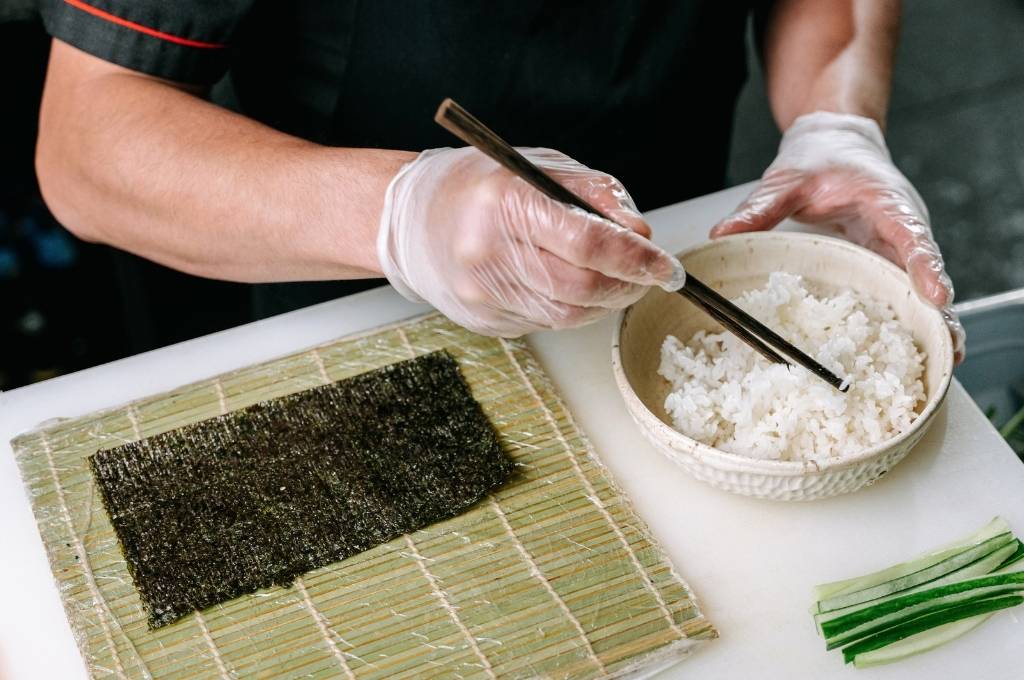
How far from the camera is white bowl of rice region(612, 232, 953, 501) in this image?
4.27 ft

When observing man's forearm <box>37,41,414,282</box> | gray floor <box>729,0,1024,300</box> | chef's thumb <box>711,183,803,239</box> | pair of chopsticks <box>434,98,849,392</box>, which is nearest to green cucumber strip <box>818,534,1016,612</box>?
pair of chopsticks <box>434,98,849,392</box>

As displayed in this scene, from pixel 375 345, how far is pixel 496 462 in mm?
313

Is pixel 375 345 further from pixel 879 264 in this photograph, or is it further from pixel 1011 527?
pixel 1011 527

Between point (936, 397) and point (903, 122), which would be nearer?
point (936, 397)

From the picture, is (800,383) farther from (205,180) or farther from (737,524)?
(205,180)

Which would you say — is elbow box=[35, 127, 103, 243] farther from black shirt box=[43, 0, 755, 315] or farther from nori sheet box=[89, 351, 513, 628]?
nori sheet box=[89, 351, 513, 628]

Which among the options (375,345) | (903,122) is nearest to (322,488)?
(375,345)

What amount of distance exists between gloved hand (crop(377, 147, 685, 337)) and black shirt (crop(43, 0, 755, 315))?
38 centimetres

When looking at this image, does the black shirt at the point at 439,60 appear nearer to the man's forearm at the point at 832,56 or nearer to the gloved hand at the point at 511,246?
the man's forearm at the point at 832,56

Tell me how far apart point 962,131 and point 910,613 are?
3080 mm

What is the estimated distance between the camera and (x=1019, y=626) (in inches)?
48.8

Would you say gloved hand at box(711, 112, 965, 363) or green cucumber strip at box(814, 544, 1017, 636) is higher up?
gloved hand at box(711, 112, 965, 363)

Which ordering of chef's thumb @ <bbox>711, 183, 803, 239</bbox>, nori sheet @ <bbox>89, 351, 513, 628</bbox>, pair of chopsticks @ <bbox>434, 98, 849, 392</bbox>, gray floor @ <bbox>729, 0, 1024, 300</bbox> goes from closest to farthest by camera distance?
pair of chopsticks @ <bbox>434, 98, 849, 392</bbox> < nori sheet @ <bbox>89, 351, 513, 628</bbox> < chef's thumb @ <bbox>711, 183, 803, 239</bbox> < gray floor @ <bbox>729, 0, 1024, 300</bbox>

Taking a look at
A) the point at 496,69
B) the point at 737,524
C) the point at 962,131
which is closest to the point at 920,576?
the point at 737,524
